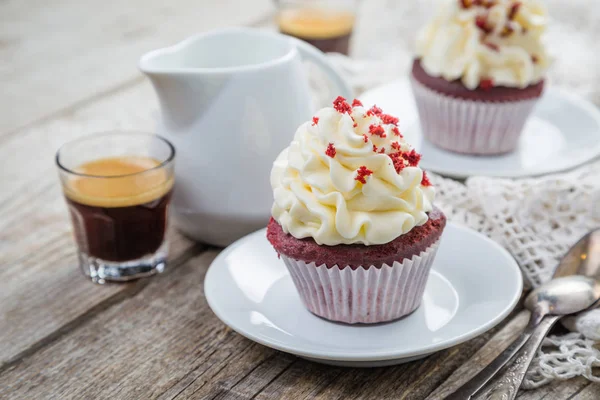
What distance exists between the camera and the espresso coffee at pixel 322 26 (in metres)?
2.42

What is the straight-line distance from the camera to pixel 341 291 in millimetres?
1257

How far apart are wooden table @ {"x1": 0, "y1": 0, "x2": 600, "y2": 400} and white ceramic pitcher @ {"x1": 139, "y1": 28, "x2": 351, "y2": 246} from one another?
11cm

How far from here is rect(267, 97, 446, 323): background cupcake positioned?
119 cm

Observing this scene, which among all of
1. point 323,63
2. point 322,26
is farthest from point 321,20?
point 323,63

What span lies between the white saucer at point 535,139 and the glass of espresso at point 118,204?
60 centimetres

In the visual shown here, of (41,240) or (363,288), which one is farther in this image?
(41,240)

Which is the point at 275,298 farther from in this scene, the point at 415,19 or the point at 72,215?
the point at 415,19

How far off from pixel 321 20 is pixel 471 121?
0.72m

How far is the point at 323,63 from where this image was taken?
1.64 m

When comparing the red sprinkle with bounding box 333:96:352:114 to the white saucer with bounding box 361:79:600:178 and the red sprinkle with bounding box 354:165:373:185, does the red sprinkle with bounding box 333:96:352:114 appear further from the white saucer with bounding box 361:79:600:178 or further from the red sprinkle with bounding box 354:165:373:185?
the white saucer with bounding box 361:79:600:178

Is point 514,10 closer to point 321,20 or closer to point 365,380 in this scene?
point 321,20

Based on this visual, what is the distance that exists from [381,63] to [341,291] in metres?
1.32

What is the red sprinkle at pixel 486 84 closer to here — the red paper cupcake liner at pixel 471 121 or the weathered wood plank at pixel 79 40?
the red paper cupcake liner at pixel 471 121

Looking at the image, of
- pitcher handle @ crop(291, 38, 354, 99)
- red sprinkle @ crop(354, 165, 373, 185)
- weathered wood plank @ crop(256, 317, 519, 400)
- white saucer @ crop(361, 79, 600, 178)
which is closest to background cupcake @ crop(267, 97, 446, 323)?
red sprinkle @ crop(354, 165, 373, 185)
